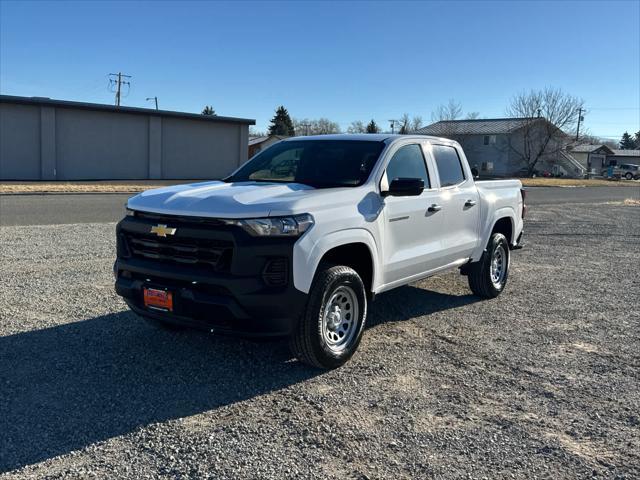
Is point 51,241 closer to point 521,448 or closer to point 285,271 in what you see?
point 285,271

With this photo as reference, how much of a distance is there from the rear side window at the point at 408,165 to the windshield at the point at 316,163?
0.19m

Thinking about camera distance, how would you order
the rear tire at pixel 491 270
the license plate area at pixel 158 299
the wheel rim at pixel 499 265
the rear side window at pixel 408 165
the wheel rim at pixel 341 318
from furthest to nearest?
the wheel rim at pixel 499 265
the rear tire at pixel 491 270
the rear side window at pixel 408 165
the wheel rim at pixel 341 318
the license plate area at pixel 158 299

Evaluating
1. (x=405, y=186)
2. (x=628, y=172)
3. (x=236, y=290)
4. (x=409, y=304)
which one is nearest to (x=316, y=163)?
(x=405, y=186)

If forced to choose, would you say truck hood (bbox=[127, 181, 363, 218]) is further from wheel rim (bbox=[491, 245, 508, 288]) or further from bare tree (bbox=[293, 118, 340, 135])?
bare tree (bbox=[293, 118, 340, 135])

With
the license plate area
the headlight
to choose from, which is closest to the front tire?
the headlight

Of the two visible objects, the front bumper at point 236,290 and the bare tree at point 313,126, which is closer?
the front bumper at point 236,290

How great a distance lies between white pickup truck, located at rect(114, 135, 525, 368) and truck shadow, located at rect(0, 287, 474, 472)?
46 cm

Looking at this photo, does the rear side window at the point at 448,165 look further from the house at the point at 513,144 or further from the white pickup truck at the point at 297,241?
the house at the point at 513,144

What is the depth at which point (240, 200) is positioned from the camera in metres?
4.36

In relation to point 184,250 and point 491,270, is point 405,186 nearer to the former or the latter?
point 184,250

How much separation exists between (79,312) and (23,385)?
190cm

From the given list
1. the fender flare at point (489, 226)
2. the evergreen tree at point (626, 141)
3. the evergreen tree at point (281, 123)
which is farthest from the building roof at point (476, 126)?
the evergreen tree at point (626, 141)

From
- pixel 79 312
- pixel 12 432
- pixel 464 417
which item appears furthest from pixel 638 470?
pixel 79 312

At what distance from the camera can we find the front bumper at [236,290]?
4113 millimetres
